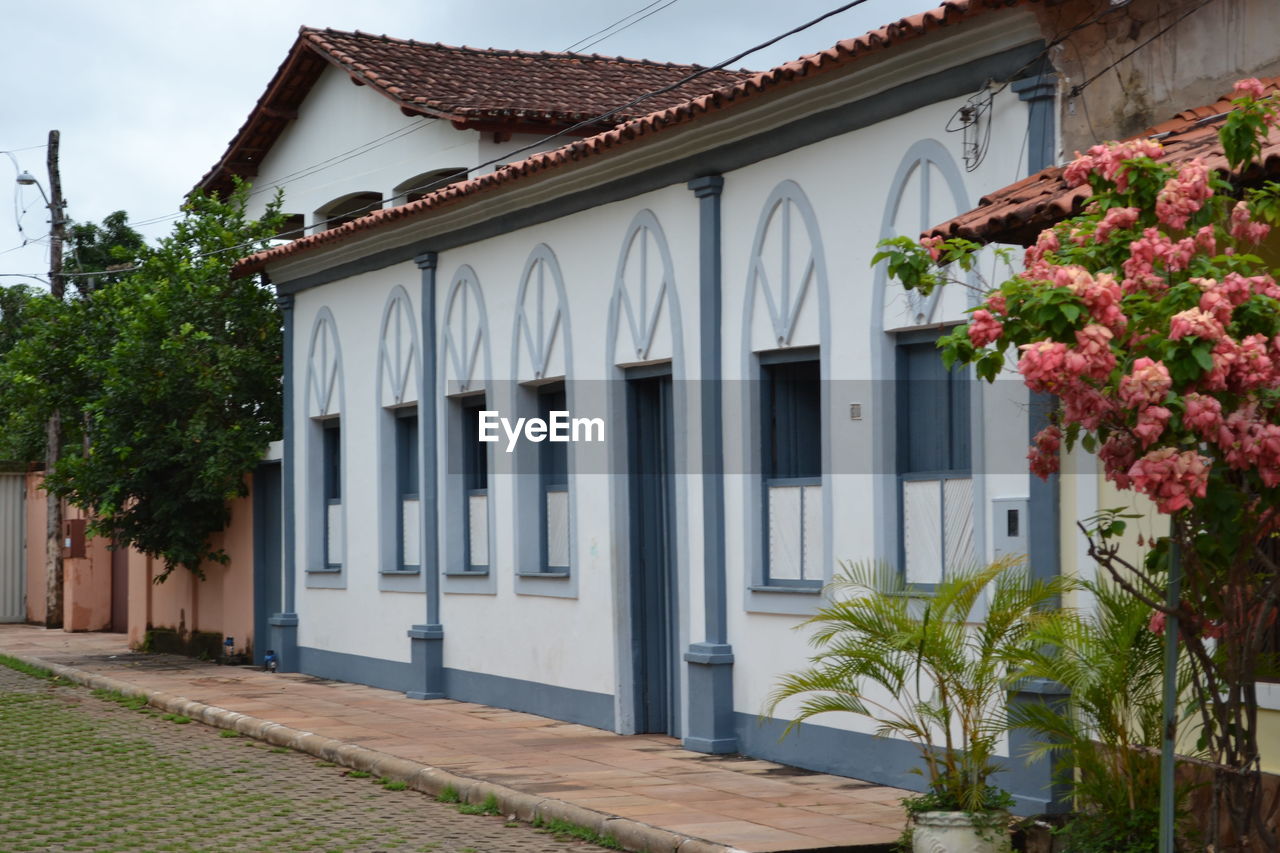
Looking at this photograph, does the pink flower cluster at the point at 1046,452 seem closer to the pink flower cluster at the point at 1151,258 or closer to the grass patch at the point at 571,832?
the pink flower cluster at the point at 1151,258

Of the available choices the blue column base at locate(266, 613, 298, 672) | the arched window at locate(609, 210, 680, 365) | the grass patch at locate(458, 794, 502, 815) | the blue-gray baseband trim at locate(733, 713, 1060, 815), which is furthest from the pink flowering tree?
the blue column base at locate(266, 613, 298, 672)

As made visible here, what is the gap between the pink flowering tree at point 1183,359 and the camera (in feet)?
18.2

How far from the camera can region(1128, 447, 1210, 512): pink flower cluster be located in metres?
5.58

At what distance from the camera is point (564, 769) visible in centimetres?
1095

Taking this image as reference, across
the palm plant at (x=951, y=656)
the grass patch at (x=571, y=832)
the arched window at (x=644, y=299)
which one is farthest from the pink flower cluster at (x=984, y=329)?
the arched window at (x=644, y=299)

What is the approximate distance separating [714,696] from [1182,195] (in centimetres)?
623

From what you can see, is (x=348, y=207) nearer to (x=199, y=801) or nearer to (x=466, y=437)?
(x=466, y=437)

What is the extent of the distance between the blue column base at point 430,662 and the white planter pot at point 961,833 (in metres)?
8.40

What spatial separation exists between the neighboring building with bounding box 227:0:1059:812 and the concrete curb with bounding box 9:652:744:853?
5.96 feet

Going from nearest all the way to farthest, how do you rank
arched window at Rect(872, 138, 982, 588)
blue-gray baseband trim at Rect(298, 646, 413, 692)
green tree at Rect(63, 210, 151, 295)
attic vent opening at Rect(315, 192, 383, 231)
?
arched window at Rect(872, 138, 982, 588) < blue-gray baseband trim at Rect(298, 646, 413, 692) < attic vent opening at Rect(315, 192, 383, 231) < green tree at Rect(63, 210, 151, 295)

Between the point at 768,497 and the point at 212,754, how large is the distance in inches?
184

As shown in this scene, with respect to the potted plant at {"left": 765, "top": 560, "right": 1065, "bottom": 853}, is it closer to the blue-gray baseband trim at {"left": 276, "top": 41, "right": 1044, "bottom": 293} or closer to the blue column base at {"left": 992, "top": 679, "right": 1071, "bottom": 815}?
the blue column base at {"left": 992, "top": 679, "right": 1071, "bottom": 815}

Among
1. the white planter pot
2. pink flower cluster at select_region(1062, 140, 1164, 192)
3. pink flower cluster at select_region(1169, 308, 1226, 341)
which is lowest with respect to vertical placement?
the white planter pot

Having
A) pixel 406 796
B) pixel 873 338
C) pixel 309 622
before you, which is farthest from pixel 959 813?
pixel 309 622
